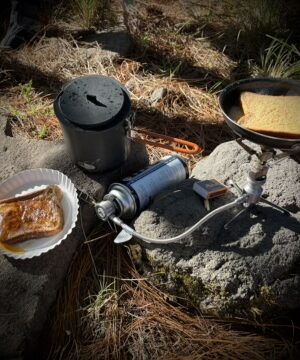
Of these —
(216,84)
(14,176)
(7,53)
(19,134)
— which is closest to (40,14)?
(7,53)

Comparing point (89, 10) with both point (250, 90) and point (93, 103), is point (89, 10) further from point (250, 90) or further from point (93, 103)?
point (250, 90)

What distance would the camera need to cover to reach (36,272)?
1.81m

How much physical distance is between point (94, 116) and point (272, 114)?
86 centimetres

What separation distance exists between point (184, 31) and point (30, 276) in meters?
3.00

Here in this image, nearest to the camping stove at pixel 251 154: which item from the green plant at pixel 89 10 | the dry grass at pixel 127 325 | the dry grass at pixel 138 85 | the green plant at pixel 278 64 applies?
the dry grass at pixel 127 325

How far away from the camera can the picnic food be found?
1.47 m

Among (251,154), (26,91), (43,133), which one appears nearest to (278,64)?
(251,154)

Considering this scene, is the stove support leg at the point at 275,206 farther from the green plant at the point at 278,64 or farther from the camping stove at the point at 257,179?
the green plant at the point at 278,64

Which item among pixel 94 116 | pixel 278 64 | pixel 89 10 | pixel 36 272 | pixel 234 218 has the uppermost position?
pixel 94 116

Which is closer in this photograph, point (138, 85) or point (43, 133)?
point (43, 133)

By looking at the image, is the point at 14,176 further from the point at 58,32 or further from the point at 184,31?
the point at 184,31

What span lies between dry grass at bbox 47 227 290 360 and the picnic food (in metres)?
0.98

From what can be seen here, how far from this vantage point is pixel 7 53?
338 cm

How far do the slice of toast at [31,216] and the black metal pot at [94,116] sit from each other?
309 millimetres
